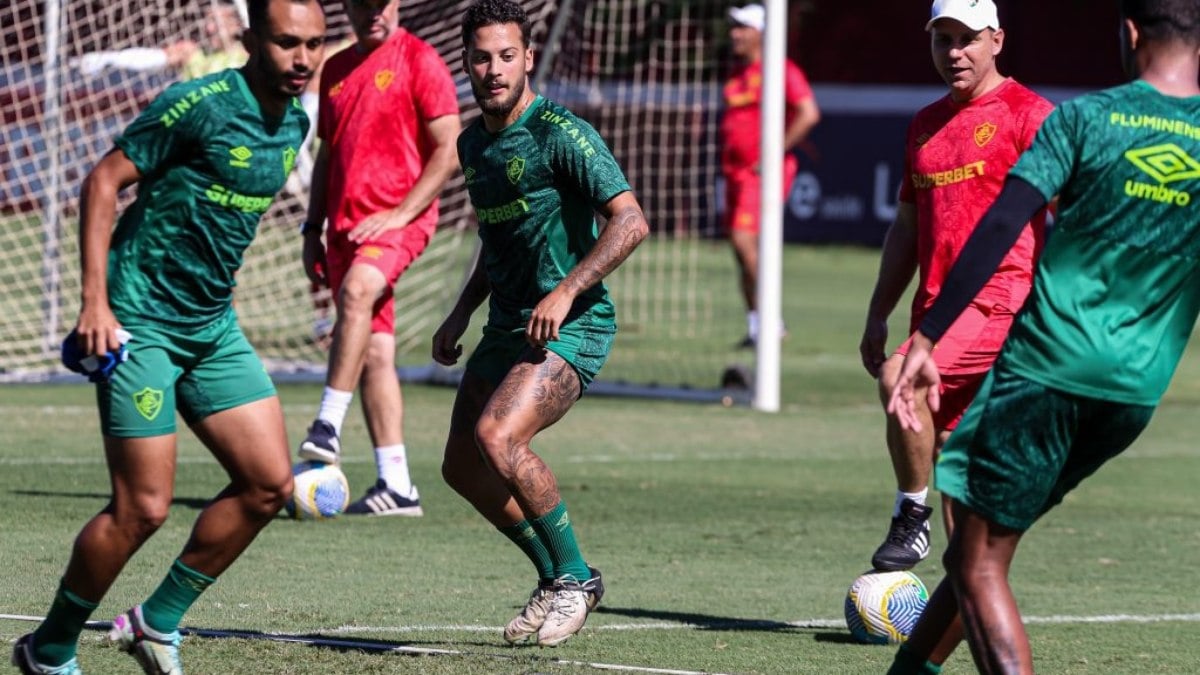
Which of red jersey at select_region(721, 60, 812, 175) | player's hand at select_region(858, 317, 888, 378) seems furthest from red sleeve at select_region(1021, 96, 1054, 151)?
red jersey at select_region(721, 60, 812, 175)

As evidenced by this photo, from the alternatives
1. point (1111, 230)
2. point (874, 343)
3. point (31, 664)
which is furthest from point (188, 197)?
point (874, 343)

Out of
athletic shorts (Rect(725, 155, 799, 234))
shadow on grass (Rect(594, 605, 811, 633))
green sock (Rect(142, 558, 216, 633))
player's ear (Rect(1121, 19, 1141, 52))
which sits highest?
player's ear (Rect(1121, 19, 1141, 52))

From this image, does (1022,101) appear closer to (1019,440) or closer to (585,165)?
(585,165)

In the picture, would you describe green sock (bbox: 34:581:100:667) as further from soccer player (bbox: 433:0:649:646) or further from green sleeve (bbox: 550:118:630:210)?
green sleeve (bbox: 550:118:630:210)

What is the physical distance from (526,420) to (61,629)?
64.8 inches

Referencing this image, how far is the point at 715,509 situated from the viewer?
9789 mm

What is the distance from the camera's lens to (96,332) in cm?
537

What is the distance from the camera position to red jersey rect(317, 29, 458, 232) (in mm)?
9688

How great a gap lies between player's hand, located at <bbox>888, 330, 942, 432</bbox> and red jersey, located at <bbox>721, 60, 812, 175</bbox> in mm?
12476

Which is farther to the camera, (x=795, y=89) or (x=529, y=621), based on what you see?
(x=795, y=89)

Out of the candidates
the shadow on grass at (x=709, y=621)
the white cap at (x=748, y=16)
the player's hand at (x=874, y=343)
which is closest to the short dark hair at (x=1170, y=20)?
the player's hand at (x=874, y=343)

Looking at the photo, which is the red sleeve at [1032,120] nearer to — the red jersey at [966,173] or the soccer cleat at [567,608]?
the red jersey at [966,173]

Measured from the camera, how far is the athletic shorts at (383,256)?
30.9 feet

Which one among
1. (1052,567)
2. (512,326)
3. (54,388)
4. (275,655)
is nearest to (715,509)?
(1052,567)
